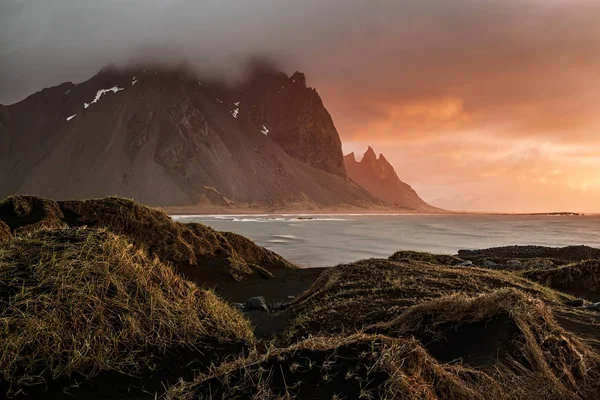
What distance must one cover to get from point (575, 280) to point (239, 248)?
1589cm

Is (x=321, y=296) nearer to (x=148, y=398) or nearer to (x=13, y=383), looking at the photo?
(x=148, y=398)

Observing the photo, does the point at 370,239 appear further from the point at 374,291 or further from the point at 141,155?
the point at 141,155

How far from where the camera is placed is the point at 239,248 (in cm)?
2258

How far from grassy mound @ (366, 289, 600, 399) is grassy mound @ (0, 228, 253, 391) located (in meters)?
3.06

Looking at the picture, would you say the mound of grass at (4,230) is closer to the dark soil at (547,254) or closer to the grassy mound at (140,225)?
the grassy mound at (140,225)

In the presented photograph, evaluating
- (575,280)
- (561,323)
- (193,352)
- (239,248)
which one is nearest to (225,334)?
(193,352)

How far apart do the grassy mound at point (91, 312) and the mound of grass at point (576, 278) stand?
1244cm

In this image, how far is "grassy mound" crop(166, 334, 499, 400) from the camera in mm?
3671

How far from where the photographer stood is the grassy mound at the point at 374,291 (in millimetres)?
8125

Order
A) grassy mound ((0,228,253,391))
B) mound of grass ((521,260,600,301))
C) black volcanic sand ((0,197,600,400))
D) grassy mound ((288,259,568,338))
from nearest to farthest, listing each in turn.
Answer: black volcanic sand ((0,197,600,400)) < grassy mound ((0,228,253,391)) < grassy mound ((288,259,568,338)) < mound of grass ((521,260,600,301))

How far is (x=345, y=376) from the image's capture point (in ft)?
12.6

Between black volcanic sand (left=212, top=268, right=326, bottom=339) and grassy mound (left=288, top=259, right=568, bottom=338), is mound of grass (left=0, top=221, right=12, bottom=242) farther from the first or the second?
grassy mound (left=288, top=259, right=568, bottom=338)

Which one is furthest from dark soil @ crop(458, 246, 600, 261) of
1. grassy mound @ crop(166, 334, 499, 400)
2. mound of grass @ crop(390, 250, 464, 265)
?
grassy mound @ crop(166, 334, 499, 400)

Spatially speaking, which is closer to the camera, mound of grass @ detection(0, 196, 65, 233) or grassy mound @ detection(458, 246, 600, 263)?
mound of grass @ detection(0, 196, 65, 233)
